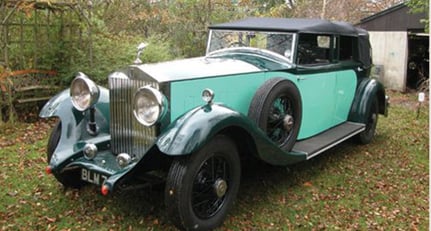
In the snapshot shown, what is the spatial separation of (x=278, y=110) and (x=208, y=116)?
1.32m

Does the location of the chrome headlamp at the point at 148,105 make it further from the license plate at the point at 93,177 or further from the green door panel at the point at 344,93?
the green door panel at the point at 344,93

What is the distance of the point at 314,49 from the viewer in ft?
17.0

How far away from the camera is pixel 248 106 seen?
4172 mm

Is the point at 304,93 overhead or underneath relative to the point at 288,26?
underneath

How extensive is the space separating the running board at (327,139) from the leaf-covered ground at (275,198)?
0.36m

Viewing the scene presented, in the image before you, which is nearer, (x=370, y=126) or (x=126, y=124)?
(x=126, y=124)

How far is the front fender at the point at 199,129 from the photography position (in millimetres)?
2961

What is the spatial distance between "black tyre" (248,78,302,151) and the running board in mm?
226

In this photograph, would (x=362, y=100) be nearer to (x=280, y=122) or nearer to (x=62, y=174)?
(x=280, y=122)

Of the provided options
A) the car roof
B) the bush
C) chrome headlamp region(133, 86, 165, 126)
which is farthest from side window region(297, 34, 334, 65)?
the bush

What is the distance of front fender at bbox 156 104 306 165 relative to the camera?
9.71 ft

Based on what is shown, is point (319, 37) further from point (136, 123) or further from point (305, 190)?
Answer: point (136, 123)

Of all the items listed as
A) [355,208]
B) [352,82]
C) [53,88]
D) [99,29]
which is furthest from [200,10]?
[355,208]

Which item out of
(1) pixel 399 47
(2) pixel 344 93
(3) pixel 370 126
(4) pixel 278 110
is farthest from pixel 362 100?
(1) pixel 399 47
